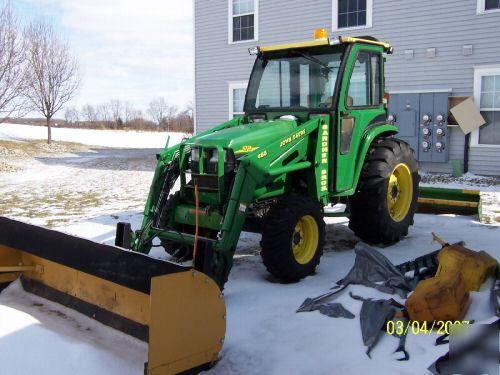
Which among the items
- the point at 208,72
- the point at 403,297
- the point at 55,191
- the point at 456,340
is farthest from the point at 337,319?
the point at 208,72

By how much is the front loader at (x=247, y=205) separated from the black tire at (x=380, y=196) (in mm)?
15

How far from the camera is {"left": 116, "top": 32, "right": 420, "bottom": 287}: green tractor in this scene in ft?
15.9

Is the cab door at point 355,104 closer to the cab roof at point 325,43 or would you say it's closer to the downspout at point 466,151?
the cab roof at point 325,43

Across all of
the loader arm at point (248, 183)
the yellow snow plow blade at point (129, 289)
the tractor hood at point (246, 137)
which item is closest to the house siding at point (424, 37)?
the loader arm at point (248, 183)

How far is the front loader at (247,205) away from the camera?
3.42m

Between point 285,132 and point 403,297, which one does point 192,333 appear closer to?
point 403,297

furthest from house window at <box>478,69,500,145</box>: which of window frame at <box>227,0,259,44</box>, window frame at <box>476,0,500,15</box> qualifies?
window frame at <box>227,0,259,44</box>

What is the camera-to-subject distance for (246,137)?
512 centimetres

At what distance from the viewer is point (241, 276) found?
5324mm

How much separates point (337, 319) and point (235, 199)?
4.39 ft

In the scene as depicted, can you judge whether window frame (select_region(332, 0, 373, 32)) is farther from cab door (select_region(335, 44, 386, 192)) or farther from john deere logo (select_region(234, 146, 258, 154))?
john deere logo (select_region(234, 146, 258, 154))

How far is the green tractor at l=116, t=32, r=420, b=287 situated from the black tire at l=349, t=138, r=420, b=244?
0.04ft

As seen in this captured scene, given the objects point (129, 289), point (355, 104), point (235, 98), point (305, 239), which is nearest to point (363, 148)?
point (355, 104)

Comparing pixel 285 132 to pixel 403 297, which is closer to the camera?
pixel 403 297
